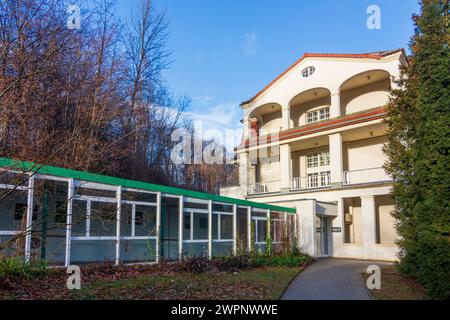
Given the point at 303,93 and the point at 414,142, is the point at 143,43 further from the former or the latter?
the point at 414,142

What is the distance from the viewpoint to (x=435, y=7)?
12.7 meters

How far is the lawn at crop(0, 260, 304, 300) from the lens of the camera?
755cm

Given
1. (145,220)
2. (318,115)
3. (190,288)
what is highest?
(318,115)

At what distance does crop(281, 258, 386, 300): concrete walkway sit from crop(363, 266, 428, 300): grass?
43 cm

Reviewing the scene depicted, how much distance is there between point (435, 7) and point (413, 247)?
792 cm

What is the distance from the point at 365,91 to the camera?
24.8 meters

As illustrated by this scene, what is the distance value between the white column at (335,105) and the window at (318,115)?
7.09ft

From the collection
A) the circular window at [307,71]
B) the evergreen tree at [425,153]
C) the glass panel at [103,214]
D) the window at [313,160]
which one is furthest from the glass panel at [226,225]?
the circular window at [307,71]

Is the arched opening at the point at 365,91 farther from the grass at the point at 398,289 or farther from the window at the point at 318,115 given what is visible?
the grass at the point at 398,289

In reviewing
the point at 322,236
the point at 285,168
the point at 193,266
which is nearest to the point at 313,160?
the point at 285,168

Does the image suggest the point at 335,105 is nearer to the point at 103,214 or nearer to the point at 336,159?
the point at 336,159

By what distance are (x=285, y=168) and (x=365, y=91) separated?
7.18 metres

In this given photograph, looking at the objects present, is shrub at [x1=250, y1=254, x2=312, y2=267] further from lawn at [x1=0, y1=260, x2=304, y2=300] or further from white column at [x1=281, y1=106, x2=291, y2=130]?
white column at [x1=281, y1=106, x2=291, y2=130]

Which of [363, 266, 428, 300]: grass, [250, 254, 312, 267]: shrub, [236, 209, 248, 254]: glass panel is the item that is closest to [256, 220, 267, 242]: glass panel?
[236, 209, 248, 254]: glass panel
